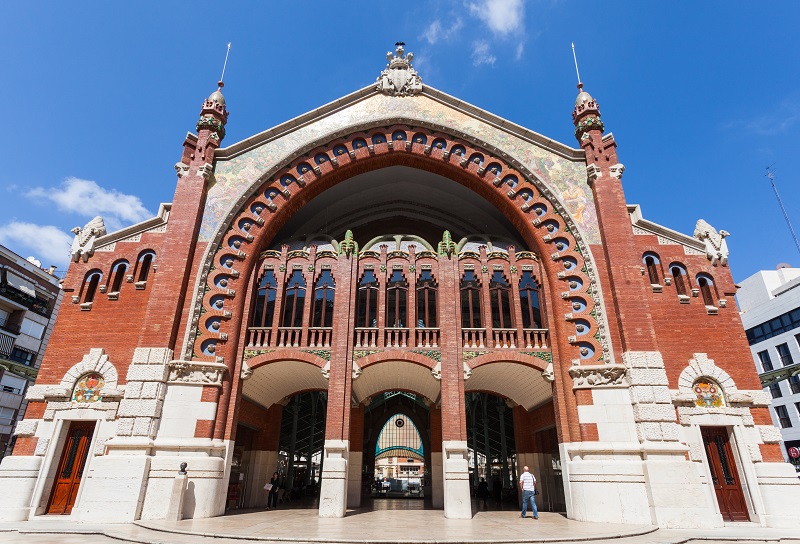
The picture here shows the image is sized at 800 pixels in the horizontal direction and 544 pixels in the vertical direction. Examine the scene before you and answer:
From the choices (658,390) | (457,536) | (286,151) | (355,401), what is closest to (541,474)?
(658,390)

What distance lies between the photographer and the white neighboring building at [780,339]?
135ft

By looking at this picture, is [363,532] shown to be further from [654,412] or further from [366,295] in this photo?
[654,412]

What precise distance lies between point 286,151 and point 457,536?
1789cm

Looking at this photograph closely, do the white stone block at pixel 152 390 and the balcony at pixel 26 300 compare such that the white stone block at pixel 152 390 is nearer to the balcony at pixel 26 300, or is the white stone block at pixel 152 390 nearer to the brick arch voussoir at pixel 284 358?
the brick arch voussoir at pixel 284 358

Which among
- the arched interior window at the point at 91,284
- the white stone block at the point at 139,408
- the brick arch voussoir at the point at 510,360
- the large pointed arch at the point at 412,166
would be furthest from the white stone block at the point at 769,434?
the arched interior window at the point at 91,284

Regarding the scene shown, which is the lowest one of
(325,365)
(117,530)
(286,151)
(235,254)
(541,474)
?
(117,530)

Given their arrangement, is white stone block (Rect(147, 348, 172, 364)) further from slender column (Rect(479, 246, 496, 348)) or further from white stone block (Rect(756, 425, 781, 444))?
white stone block (Rect(756, 425, 781, 444))

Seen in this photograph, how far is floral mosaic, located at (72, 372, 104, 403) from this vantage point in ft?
57.4

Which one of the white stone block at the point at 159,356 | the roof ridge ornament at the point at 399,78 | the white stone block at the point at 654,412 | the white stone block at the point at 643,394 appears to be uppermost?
the roof ridge ornament at the point at 399,78

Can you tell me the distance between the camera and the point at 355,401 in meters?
22.5

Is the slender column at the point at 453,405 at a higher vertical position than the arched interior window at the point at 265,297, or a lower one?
lower

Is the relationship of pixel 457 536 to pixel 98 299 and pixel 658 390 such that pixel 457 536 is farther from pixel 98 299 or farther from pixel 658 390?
pixel 98 299

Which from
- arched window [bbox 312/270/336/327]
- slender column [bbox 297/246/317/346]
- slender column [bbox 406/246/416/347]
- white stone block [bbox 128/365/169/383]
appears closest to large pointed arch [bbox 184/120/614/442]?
white stone block [bbox 128/365/169/383]

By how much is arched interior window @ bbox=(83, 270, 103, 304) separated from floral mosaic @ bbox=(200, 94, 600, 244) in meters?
4.69
